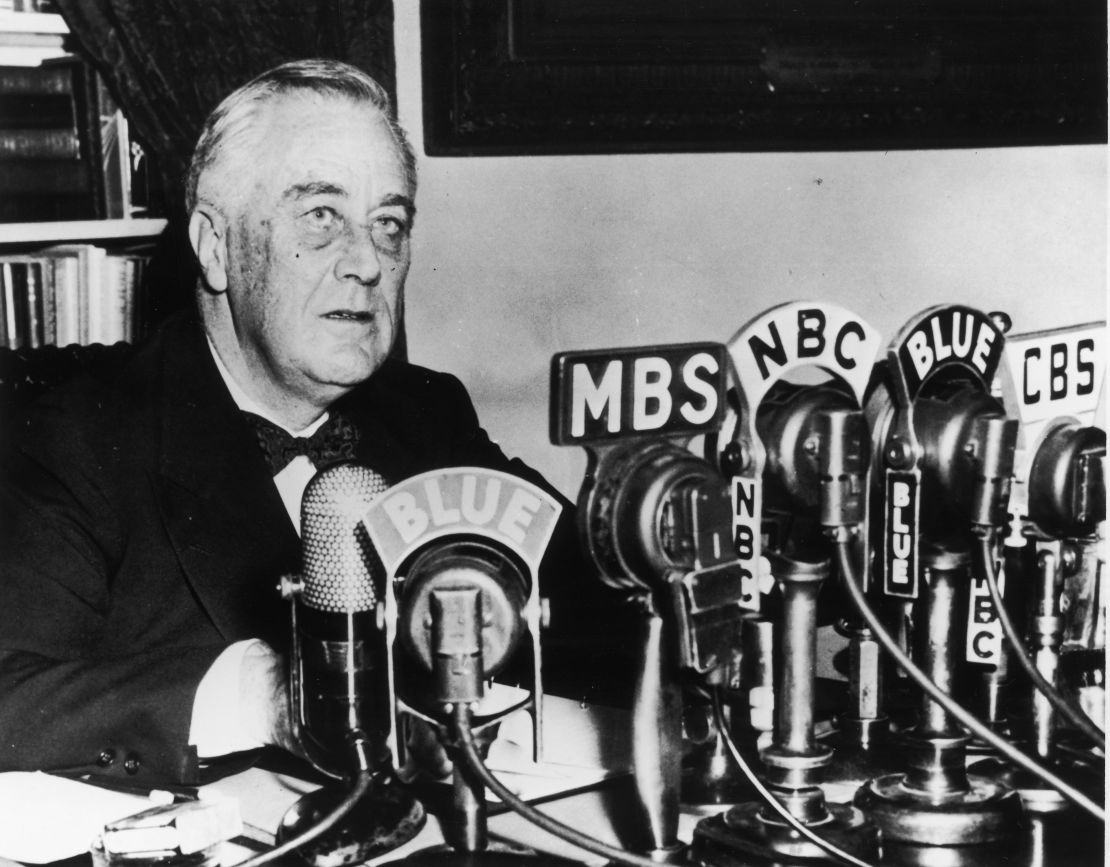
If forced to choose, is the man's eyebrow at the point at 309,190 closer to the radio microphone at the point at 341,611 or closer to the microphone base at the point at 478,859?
the radio microphone at the point at 341,611

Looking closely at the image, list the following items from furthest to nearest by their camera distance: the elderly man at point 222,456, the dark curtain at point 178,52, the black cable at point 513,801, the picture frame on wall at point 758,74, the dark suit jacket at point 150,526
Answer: the picture frame on wall at point 758,74 < the dark curtain at point 178,52 < the dark suit jacket at point 150,526 < the elderly man at point 222,456 < the black cable at point 513,801

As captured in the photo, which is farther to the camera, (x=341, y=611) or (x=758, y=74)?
(x=758, y=74)

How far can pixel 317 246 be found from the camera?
177cm

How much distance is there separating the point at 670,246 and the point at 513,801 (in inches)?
63.2

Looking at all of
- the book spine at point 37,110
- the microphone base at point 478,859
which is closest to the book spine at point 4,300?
the book spine at point 37,110

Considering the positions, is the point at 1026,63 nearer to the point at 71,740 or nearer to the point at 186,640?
the point at 186,640

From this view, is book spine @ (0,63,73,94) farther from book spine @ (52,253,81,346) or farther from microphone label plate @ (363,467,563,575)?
microphone label plate @ (363,467,563,575)

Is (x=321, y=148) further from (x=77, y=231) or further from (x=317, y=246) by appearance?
(x=77, y=231)

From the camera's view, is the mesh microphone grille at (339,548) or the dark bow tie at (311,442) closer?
the mesh microphone grille at (339,548)

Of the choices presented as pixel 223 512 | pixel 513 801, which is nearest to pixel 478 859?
pixel 513 801

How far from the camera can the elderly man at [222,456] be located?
4.38 ft

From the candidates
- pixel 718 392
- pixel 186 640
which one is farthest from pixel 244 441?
pixel 718 392

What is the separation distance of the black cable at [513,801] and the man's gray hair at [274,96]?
1058mm

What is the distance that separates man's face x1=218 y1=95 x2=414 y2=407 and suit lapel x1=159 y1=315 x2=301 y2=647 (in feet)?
0.52
